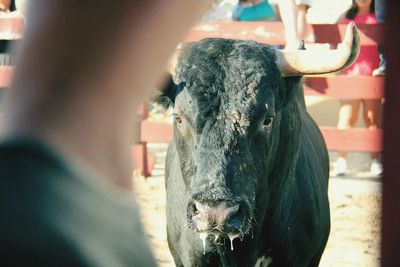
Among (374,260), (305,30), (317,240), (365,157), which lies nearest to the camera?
(317,240)

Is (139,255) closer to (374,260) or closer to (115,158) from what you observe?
(115,158)

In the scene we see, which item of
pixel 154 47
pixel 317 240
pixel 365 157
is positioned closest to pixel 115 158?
pixel 154 47

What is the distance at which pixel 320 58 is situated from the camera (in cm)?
408

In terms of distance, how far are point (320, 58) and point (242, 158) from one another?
2.68ft

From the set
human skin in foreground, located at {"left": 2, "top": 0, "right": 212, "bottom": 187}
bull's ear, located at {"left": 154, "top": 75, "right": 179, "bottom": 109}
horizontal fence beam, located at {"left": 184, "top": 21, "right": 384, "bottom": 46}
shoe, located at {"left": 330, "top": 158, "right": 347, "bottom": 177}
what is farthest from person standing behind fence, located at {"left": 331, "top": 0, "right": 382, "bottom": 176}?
human skin in foreground, located at {"left": 2, "top": 0, "right": 212, "bottom": 187}

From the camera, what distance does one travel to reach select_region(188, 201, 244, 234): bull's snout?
327 cm

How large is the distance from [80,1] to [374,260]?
5512 mm

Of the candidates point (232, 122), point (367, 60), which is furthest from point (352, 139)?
point (232, 122)

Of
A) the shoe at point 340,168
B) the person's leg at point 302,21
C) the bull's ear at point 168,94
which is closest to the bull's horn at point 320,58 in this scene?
the bull's ear at point 168,94

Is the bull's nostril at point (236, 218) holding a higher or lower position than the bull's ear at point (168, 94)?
lower

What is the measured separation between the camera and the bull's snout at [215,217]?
10.7 ft

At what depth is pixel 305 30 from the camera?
26.1ft

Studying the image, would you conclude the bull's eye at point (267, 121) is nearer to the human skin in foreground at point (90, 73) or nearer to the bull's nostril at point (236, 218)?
the bull's nostril at point (236, 218)

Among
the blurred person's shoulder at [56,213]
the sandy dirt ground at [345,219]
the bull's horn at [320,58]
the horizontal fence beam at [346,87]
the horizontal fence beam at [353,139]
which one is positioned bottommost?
the sandy dirt ground at [345,219]
